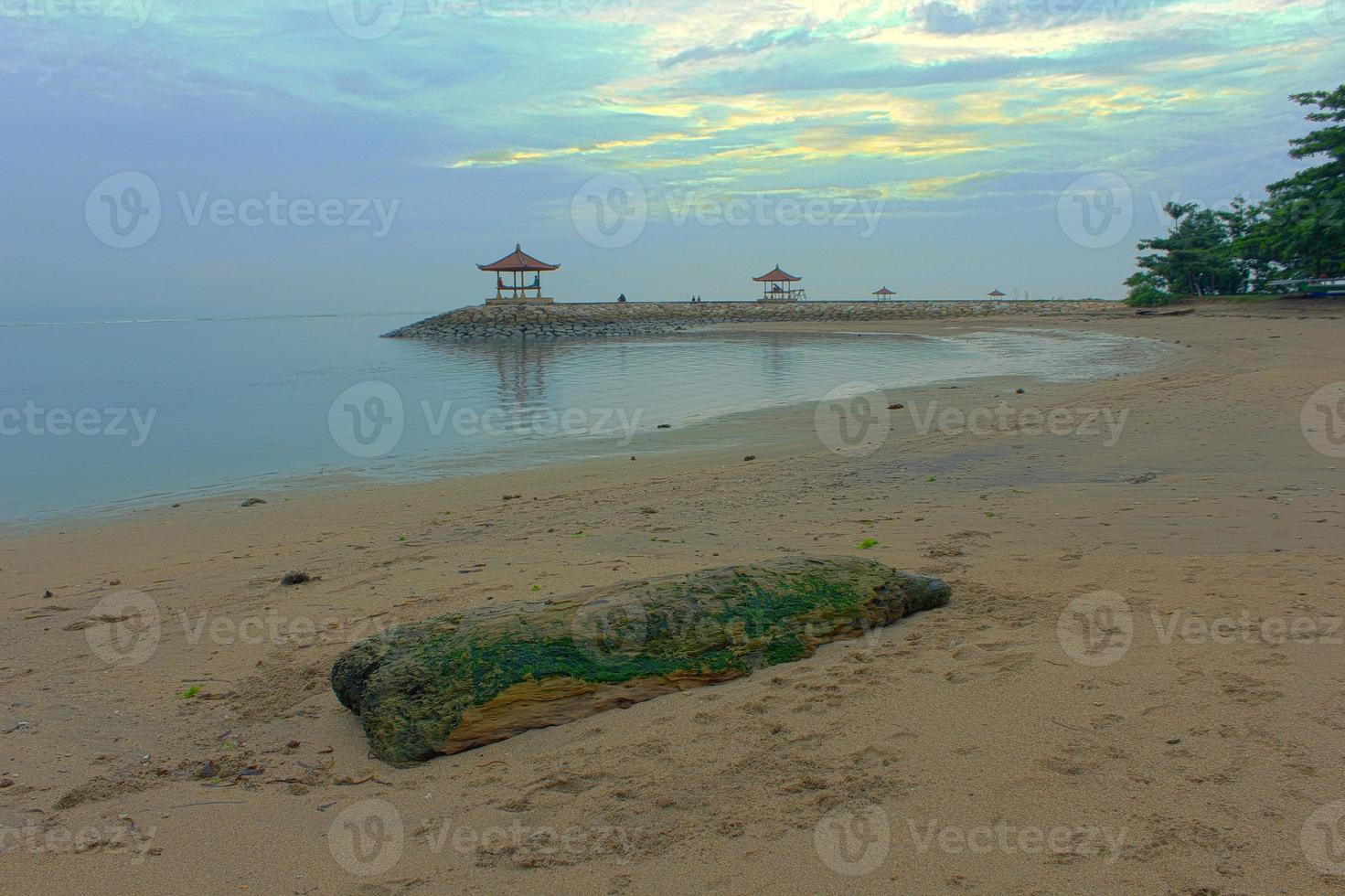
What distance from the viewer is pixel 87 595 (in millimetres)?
7023

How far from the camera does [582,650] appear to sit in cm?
428

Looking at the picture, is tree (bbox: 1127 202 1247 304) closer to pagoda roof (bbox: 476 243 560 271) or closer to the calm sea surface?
the calm sea surface

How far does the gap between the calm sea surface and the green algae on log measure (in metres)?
8.88

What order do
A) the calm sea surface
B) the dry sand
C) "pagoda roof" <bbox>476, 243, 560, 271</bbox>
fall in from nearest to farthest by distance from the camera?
the dry sand
the calm sea surface
"pagoda roof" <bbox>476, 243, 560, 271</bbox>

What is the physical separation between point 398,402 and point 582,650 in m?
21.5

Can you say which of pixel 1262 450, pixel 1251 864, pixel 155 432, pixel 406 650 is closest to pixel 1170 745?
pixel 1251 864

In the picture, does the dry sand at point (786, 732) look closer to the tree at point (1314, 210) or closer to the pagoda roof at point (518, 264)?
the tree at point (1314, 210)

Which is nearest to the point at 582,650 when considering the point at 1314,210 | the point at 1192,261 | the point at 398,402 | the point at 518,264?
the point at 398,402

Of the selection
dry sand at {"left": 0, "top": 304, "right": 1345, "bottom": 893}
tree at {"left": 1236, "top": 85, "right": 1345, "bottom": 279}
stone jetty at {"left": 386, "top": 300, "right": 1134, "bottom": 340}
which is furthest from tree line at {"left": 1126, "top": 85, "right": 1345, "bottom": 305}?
dry sand at {"left": 0, "top": 304, "right": 1345, "bottom": 893}

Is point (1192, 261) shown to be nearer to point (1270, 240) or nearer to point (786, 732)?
point (1270, 240)

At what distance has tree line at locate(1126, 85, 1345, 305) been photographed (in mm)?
28609

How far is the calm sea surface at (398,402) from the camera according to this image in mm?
14148

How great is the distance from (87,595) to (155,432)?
1445cm

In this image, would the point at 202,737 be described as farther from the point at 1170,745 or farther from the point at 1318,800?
the point at 1318,800
